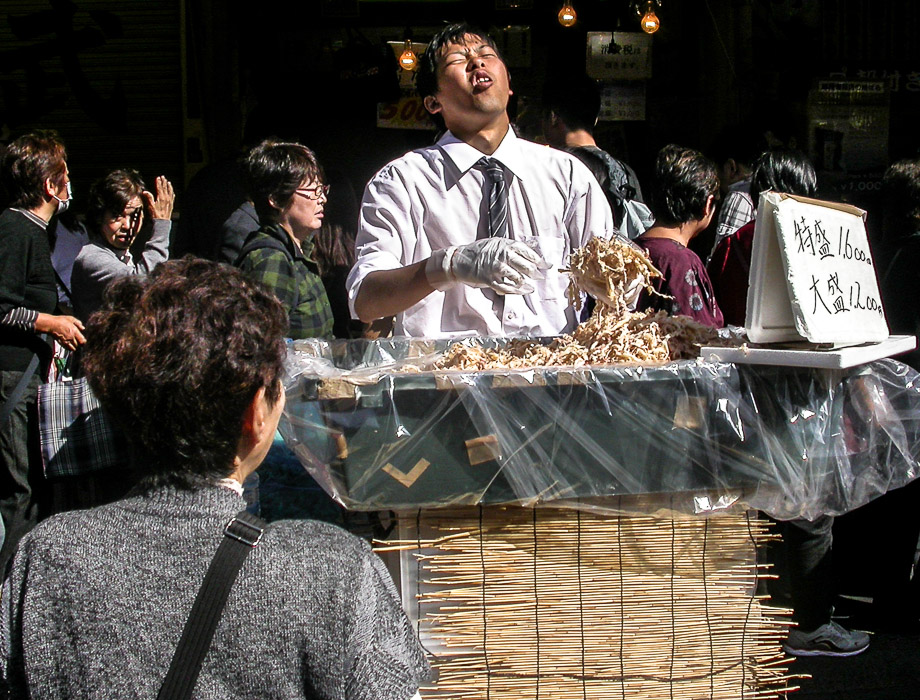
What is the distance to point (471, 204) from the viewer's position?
2.92 m

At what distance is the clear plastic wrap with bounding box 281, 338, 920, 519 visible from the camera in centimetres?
197

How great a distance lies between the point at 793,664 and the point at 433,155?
8.08 feet

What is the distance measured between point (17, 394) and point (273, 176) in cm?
144

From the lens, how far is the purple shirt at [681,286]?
11.9ft

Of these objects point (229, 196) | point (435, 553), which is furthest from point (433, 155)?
point (229, 196)

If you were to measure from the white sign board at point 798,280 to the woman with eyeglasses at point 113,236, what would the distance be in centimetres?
315

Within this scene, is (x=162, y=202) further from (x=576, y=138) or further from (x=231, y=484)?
(x=231, y=484)

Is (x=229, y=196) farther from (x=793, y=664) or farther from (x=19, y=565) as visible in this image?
(x=19, y=565)

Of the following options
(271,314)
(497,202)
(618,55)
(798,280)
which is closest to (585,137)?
(497,202)

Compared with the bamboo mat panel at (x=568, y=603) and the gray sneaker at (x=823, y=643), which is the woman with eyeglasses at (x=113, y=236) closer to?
the bamboo mat panel at (x=568, y=603)

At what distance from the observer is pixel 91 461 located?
3158mm

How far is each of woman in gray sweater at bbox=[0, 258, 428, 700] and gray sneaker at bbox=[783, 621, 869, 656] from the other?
9.20ft

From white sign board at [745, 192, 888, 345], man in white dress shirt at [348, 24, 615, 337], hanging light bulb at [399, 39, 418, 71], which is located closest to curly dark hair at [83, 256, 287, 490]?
white sign board at [745, 192, 888, 345]

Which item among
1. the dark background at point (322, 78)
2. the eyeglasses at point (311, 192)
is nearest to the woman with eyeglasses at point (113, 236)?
the eyeglasses at point (311, 192)
